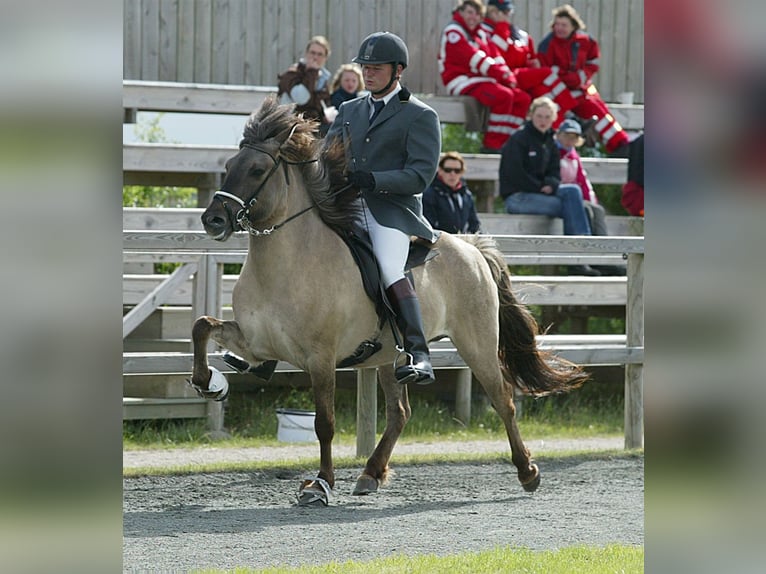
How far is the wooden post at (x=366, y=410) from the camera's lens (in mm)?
8375

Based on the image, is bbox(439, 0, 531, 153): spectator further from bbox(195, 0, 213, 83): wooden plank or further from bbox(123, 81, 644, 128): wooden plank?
bbox(195, 0, 213, 83): wooden plank

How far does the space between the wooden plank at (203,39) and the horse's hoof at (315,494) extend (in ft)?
25.0

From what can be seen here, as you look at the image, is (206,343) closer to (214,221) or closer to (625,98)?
(214,221)

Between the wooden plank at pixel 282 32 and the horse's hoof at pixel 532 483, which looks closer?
the horse's hoof at pixel 532 483

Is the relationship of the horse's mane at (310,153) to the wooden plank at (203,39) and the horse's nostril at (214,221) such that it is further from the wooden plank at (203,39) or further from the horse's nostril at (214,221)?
the wooden plank at (203,39)

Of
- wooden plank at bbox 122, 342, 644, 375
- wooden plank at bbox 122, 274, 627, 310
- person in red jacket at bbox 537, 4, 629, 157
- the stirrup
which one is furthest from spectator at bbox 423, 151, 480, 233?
person in red jacket at bbox 537, 4, 629, 157

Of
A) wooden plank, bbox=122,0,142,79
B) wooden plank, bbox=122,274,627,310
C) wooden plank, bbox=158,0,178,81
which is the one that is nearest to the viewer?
wooden plank, bbox=122,274,627,310

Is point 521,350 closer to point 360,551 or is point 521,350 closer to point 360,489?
point 360,489

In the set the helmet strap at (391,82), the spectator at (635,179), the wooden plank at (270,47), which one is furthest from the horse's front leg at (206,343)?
the wooden plank at (270,47)

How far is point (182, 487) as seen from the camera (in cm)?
721

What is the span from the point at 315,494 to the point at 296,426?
10.4ft

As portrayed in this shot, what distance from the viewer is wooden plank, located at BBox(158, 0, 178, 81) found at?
13.0 meters
